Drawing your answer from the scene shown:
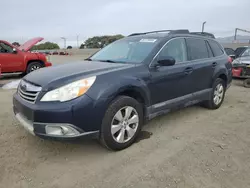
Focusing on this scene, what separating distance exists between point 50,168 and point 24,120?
712 millimetres

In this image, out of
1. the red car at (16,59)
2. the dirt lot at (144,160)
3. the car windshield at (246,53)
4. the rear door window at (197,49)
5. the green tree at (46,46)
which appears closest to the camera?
the dirt lot at (144,160)

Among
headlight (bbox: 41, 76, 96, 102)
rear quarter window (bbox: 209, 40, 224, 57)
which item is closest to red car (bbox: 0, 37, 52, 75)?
headlight (bbox: 41, 76, 96, 102)

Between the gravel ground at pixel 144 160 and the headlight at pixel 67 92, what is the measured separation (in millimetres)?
585

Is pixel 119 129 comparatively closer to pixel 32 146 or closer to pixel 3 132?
pixel 32 146

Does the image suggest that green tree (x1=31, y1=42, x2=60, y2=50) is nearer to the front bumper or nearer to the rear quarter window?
the rear quarter window

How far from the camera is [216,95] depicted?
500cm

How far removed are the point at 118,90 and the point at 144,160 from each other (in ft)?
3.13

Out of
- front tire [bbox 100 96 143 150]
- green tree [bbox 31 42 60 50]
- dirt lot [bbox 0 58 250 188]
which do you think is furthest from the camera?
green tree [bbox 31 42 60 50]

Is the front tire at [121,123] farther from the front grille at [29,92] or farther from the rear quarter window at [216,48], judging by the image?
the rear quarter window at [216,48]

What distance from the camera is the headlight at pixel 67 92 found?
8.87ft

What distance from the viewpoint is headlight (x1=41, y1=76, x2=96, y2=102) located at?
2.70m

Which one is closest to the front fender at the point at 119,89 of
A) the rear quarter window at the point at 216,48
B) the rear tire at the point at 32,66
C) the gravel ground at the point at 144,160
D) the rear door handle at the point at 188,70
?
the gravel ground at the point at 144,160

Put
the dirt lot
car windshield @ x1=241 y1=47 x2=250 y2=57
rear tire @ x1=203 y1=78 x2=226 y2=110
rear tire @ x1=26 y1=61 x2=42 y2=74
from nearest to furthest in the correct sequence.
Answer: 1. the dirt lot
2. rear tire @ x1=203 y1=78 x2=226 y2=110
3. rear tire @ x1=26 y1=61 x2=42 y2=74
4. car windshield @ x1=241 y1=47 x2=250 y2=57

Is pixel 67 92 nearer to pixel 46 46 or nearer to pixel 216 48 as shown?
pixel 216 48
